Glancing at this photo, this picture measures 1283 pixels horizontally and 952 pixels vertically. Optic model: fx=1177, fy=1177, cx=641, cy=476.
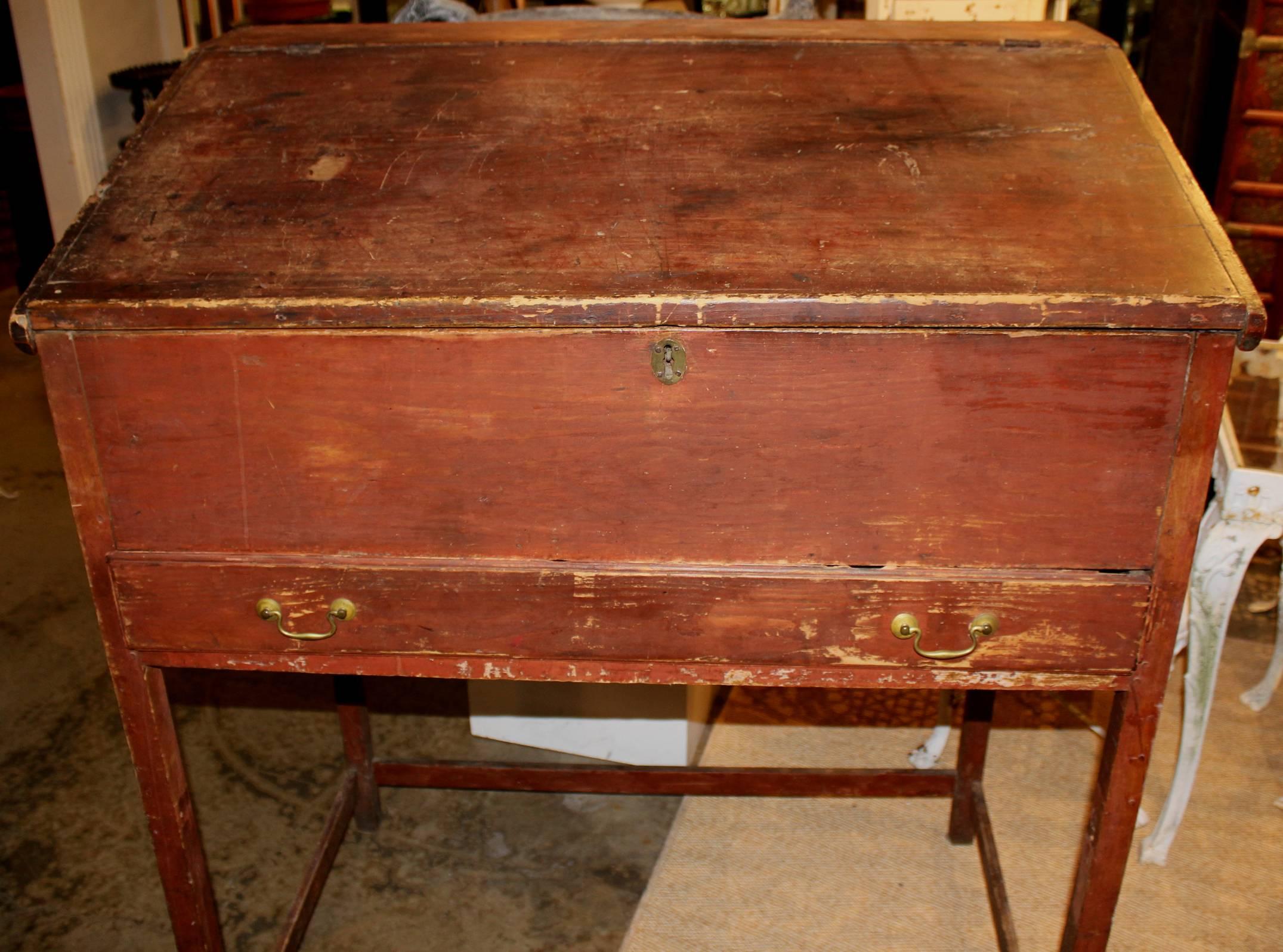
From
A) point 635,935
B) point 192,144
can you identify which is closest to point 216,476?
point 192,144

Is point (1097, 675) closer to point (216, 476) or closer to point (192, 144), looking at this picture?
point (216, 476)

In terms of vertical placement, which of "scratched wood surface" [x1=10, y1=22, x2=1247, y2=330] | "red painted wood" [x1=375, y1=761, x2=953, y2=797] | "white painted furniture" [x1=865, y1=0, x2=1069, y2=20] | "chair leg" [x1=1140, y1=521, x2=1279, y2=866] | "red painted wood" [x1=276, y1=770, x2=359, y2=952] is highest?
"white painted furniture" [x1=865, y1=0, x2=1069, y2=20]

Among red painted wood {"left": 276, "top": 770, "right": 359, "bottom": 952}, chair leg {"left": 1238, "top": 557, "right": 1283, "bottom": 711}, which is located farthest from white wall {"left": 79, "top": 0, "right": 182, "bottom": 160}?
chair leg {"left": 1238, "top": 557, "right": 1283, "bottom": 711}

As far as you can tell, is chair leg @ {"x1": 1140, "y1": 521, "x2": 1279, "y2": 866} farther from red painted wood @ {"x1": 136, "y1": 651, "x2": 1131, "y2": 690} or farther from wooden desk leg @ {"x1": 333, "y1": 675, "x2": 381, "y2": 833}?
wooden desk leg @ {"x1": 333, "y1": 675, "x2": 381, "y2": 833}

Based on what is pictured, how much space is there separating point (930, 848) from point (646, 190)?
1.52 metres

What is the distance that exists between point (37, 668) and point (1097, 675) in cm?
254

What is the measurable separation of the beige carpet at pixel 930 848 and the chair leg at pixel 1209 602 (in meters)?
0.28

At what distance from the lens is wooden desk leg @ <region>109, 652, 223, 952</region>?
4.85ft

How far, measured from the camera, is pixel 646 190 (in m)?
1.40

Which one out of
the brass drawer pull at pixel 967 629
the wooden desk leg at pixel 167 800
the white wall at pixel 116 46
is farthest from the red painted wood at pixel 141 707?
the white wall at pixel 116 46

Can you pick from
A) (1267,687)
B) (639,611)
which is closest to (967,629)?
(639,611)

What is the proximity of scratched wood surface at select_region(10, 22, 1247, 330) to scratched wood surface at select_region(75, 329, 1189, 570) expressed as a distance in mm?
46

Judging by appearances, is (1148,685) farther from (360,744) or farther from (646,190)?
(360,744)

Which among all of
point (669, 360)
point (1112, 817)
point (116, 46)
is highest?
point (669, 360)
